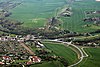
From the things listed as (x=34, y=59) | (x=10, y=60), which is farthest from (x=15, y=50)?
(x=34, y=59)

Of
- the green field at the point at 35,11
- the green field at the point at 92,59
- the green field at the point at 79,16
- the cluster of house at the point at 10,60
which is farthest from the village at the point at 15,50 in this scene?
the green field at the point at 79,16

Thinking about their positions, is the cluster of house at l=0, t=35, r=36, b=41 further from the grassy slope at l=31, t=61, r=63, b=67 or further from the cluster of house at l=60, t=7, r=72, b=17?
the cluster of house at l=60, t=7, r=72, b=17

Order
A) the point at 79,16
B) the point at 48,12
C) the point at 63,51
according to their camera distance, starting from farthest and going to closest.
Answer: the point at 48,12
the point at 79,16
the point at 63,51

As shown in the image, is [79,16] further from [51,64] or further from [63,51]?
[51,64]

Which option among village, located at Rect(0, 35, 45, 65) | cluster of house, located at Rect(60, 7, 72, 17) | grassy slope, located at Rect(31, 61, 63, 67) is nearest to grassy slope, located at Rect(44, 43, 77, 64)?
village, located at Rect(0, 35, 45, 65)

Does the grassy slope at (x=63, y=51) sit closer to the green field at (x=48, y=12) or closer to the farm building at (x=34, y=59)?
the farm building at (x=34, y=59)

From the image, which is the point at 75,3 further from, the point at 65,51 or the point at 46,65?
the point at 46,65
